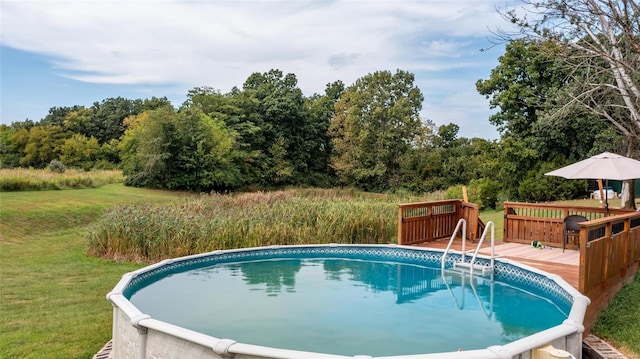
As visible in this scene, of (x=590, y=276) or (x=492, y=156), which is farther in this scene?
(x=492, y=156)

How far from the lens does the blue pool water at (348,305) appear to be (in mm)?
5227

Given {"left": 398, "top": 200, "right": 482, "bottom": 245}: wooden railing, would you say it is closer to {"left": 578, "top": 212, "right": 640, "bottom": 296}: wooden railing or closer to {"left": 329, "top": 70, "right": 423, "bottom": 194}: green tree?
{"left": 578, "top": 212, "right": 640, "bottom": 296}: wooden railing

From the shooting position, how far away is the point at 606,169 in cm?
809

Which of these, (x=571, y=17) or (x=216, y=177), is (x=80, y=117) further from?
(x=571, y=17)

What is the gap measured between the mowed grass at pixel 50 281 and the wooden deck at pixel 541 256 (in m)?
5.99

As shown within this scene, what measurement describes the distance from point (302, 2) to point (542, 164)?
12.6 m

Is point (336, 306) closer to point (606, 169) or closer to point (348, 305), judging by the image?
point (348, 305)

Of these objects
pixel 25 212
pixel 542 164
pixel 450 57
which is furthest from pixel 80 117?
pixel 542 164

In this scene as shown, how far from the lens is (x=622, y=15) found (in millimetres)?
10320

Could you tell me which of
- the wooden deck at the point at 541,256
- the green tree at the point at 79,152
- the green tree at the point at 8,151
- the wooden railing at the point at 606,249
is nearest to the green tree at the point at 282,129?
the green tree at the point at 79,152

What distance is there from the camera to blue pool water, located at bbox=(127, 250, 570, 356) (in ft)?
17.1

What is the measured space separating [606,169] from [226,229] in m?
7.15

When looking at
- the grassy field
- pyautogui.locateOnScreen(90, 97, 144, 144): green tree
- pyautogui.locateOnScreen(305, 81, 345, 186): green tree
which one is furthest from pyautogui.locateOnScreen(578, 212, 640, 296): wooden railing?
pyautogui.locateOnScreen(90, 97, 144, 144): green tree

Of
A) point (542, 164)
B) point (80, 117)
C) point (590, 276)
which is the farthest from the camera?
point (80, 117)
